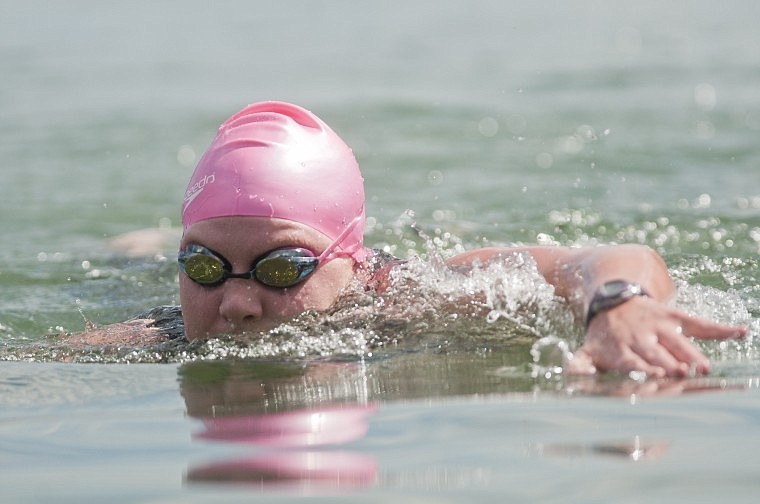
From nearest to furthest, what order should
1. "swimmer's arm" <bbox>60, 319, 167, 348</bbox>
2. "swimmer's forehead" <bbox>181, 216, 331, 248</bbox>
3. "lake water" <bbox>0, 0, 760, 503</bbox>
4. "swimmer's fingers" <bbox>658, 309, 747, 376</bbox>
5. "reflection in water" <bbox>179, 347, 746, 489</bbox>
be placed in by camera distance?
"reflection in water" <bbox>179, 347, 746, 489</bbox>
"lake water" <bbox>0, 0, 760, 503</bbox>
"swimmer's fingers" <bbox>658, 309, 747, 376</bbox>
"swimmer's forehead" <bbox>181, 216, 331, 248</bbox>
"swimmer's arm" <bbox>60, 319, 167, 348</bbox>

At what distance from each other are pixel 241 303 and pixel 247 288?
4.5 inches

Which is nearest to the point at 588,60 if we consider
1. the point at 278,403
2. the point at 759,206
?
the point at 759,206

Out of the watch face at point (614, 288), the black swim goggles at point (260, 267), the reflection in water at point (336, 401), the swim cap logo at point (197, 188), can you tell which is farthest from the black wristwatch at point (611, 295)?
the swim cap logo at point (197, 188)

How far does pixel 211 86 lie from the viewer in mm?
16281

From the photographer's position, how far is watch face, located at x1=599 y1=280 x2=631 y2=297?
390 centimetres

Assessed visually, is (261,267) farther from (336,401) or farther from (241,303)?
(336,401)

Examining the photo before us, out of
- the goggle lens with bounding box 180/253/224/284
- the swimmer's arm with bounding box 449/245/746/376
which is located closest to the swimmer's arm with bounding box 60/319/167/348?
the goggle lens with bounding box 180/253/224/284

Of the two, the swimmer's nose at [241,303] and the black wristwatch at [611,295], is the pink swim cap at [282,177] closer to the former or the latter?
the swimmer's nose at [241,303]

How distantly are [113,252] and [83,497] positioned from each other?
6065 millimetres

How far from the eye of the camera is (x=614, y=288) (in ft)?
12.9

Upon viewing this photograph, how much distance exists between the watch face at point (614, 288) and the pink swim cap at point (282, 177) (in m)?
1.70

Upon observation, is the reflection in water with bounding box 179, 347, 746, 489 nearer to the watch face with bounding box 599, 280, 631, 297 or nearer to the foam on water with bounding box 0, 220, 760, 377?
the foam on water with bounding box 0, 220, 760, 377

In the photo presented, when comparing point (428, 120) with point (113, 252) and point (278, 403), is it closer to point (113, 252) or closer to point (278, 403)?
point (113, 252)

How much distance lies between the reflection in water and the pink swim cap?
2.90 ft
